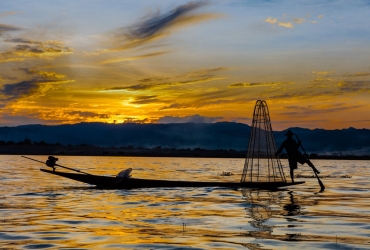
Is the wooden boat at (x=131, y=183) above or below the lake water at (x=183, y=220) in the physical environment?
above

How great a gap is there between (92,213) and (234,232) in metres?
6.50

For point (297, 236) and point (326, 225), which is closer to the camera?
point (297, 236)

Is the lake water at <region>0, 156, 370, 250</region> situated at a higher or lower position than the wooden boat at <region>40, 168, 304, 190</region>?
lower

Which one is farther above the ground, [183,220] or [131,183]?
[131,183]

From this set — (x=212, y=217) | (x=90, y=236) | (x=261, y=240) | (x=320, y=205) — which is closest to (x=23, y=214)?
(x=90, y=236)

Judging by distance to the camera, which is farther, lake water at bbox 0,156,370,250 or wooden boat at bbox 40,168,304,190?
wooden boat at bbox 40,168,304,190

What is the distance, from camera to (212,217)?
18.6 meters

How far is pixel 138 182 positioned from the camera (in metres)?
30.0

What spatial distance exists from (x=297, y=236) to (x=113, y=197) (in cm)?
1295

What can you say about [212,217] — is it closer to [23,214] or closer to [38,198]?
[23,214]

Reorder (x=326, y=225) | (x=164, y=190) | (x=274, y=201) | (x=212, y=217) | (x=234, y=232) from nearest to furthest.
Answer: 1. (x=234, y=232)
2. (x=326, y=225)
3. (x=212, y=217)
4. (x=274, y=201)
5. (x=164, y=190)

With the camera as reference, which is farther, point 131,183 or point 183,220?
point 131,183

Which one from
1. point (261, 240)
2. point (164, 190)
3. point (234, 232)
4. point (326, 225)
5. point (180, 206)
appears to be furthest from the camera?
point (164, 190)

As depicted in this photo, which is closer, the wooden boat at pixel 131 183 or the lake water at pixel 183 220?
the lake water at pixel 183 220
